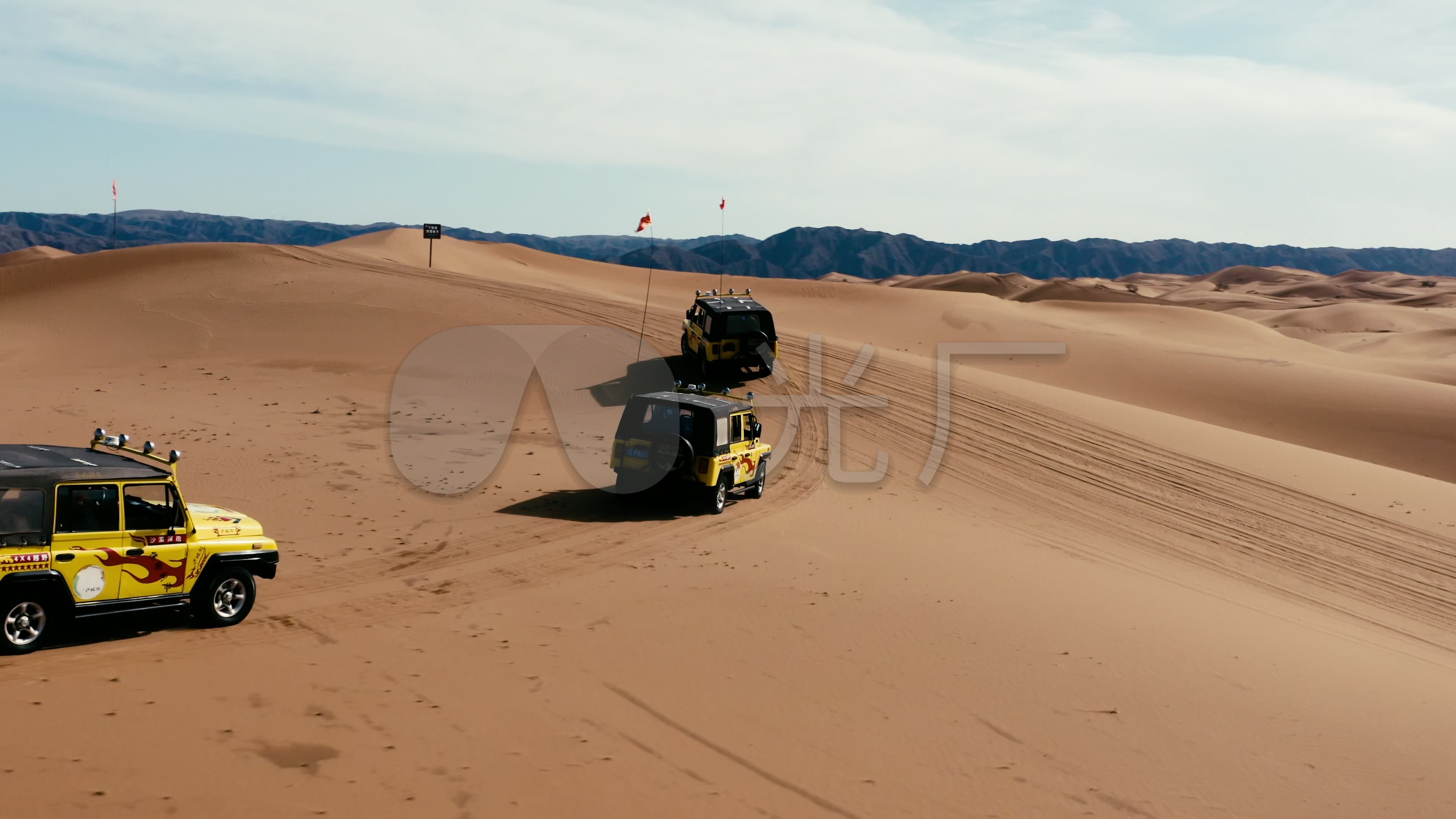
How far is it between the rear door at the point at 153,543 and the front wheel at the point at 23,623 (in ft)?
1.99

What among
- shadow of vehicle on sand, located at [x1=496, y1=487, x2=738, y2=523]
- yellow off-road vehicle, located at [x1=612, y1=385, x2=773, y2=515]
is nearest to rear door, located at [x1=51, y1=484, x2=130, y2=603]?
shadow of vehicle on sand, located at [x1=496, y1=487, x2=738, y2=523]

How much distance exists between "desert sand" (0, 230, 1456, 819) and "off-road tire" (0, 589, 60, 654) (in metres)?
0.17

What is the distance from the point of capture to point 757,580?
11.4 m

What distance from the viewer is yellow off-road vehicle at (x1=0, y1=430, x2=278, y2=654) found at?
307 inches

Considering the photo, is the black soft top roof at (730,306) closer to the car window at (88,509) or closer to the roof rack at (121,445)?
the roof rack at (121,445)

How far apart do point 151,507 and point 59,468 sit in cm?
84

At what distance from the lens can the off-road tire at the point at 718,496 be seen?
14359mm

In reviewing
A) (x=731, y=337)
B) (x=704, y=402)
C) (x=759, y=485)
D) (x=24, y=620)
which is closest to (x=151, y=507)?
(x=24, y=620)

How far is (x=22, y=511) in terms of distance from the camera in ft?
25.6

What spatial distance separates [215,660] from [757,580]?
5698 millimetres

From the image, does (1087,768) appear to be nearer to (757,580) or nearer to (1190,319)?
(757,580)

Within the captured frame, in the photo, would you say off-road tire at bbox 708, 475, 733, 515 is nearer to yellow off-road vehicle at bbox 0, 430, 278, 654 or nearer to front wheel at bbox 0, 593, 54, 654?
yellow off-road vehicle at bbox 0, 430, 278, 654

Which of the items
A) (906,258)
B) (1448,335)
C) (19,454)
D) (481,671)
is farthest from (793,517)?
(906,258)

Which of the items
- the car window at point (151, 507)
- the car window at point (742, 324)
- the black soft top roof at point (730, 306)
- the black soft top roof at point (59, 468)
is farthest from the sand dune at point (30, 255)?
the car window at point (151, 507)
